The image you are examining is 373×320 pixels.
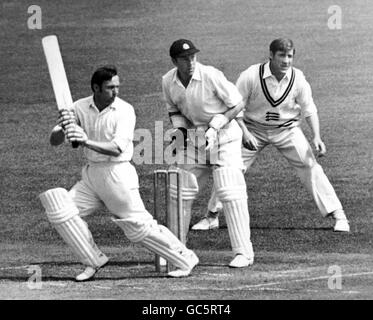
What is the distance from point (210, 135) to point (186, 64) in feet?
2.44

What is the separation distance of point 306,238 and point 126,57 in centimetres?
1219

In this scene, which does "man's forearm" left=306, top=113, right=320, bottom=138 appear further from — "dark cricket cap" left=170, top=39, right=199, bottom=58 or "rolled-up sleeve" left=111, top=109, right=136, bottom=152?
"rolled-up sleeve" left=111, top=109, right=136, bottom=152

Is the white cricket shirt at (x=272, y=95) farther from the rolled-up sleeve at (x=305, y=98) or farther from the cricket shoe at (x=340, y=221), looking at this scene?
the cricket shoe at (x=340, y=221)

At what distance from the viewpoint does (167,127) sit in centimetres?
2366

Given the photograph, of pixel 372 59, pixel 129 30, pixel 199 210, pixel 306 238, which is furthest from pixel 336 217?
pixel 129 30

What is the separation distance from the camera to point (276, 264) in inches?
603

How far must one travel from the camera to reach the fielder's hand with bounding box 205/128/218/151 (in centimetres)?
1491

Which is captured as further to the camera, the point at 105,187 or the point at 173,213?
the point at 173,213

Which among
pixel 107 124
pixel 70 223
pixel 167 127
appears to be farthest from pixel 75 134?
pixel 167 127

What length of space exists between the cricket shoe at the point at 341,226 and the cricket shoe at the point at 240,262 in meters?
2.23

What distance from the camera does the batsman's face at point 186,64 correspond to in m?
15.1

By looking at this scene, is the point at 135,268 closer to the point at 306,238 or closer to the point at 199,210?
the point at 306,238

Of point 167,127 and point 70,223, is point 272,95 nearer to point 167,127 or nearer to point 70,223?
point 70,223

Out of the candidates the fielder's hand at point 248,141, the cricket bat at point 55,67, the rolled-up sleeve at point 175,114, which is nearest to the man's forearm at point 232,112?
the rolled-up sleeve at point 175,114
